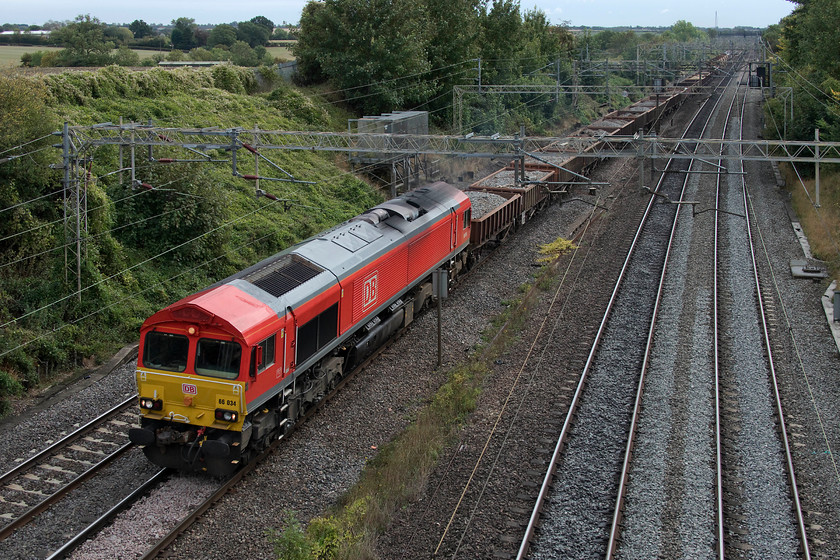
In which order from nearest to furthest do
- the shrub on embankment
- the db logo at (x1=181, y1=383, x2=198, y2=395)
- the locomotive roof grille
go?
the db logo at (x1=181, y1=383, x2=198, y2=395)
the locomotive roof grille
the shrub on embankment

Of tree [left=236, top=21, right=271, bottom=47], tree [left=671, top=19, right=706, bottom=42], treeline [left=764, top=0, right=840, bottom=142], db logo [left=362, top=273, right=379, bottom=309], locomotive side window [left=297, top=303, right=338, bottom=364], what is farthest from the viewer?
tree [left=671, top=19, right=706, bottom=42]

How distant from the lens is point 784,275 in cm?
2595

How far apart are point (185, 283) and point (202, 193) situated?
10.5ft

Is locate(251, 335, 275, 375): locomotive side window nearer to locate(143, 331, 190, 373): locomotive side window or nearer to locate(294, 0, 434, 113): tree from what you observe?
locate(143, 331, 190, 373): locomotive side window

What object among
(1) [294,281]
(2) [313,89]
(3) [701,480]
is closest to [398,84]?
(2) [313,89]

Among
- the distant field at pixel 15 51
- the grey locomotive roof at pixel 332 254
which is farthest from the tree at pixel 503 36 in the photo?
the grey locomotive roof at pixel 332 254

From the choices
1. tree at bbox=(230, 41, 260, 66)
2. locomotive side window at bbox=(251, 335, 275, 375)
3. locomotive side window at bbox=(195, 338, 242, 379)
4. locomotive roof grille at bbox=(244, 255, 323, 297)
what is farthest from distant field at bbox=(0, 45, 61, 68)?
locomotive side window at bbox=(251, 335, 275, 375)

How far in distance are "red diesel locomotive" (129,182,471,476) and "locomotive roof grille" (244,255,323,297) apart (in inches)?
0.9

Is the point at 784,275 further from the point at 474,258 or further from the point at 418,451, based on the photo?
the point at 418,451

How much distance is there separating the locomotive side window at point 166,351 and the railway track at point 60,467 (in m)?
2.29

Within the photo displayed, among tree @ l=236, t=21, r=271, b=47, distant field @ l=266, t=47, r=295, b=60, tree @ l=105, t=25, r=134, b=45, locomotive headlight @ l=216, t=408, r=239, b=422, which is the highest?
tree @ l=236, t=21, r=271, b=47

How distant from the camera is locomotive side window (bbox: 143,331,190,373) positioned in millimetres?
13391

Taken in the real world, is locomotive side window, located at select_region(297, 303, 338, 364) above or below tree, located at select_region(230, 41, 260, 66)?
below

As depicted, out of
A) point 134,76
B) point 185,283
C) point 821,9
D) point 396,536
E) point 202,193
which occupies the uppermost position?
point 821,9
